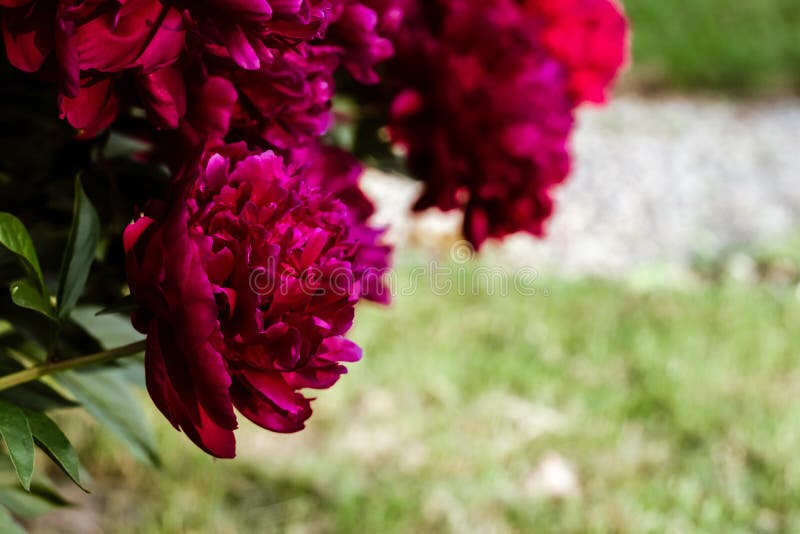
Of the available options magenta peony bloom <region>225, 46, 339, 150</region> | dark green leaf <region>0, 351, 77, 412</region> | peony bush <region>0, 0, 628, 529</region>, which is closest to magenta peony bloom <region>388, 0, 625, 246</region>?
peony bush <region>0, 0, 628, 529</region>

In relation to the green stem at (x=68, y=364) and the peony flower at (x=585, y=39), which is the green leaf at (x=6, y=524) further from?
the peony flower at (x=585, y=39)

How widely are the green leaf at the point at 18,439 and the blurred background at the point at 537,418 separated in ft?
0.75


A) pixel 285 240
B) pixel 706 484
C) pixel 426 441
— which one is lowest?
pixel 426 441

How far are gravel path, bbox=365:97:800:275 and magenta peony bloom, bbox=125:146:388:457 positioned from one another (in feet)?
9.95

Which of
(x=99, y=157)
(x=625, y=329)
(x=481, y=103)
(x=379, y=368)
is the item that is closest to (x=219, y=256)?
(x=99, y=157)

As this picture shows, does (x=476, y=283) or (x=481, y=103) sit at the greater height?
(x=481, y=103)

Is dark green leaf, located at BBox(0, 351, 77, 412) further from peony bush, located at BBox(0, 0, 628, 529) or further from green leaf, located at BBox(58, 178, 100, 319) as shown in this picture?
green leaf, located at BBox(58, 178, 100, 319)

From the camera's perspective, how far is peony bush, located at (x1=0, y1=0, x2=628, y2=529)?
49 cm

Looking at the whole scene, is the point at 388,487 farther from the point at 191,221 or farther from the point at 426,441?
the point at 191,221

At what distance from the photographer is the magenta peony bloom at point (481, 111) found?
833 millimetres

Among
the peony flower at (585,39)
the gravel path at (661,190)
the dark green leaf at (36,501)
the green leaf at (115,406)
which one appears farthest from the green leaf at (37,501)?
the gravel path at (661,190)

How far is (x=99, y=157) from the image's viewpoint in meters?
0.67

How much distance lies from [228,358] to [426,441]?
1487mm

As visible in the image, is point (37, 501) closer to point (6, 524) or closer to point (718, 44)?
point (6, 524)
